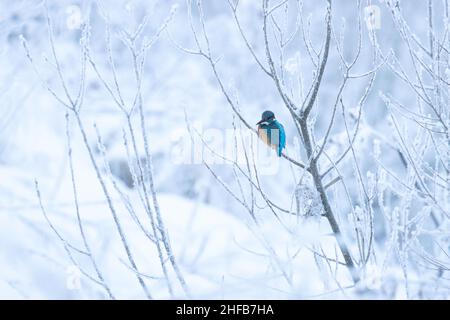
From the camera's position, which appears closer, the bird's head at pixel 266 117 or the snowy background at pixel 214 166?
the snowy background at pixel 214 166

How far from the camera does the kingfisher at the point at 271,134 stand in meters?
1.79

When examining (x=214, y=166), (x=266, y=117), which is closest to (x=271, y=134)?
(x=266, y=117)

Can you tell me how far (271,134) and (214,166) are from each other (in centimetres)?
61

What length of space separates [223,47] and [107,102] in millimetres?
1909

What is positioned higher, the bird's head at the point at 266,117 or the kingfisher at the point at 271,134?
the bird's head at the point at 266,117

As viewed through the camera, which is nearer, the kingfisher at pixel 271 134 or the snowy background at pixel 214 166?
the snowy background at pixel 214 166

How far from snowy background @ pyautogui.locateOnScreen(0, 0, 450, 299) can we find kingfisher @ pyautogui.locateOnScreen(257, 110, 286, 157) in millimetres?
58

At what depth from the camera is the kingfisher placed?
70.5 inches

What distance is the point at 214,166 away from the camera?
7.82 ft

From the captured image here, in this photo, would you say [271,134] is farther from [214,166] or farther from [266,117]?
[214,166]

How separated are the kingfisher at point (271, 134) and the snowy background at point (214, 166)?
6cm

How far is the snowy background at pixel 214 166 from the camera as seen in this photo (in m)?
1.61
